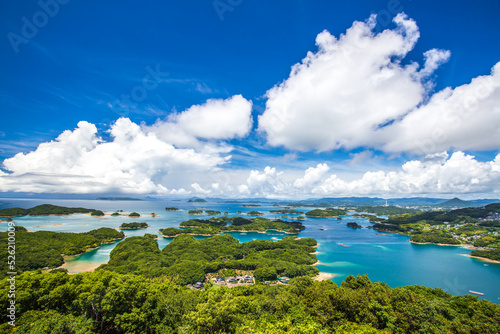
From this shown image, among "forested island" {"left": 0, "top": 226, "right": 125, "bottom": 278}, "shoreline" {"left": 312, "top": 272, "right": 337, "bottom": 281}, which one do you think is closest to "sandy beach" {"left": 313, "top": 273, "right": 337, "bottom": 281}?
"shoreline" {"left": 312, "top": 272, "right": 337, "bottom": 281}

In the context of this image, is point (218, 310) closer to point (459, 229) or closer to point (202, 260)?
point (202, 260)

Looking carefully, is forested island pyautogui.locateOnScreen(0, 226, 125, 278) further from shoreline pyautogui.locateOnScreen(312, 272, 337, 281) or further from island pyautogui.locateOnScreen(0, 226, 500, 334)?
shoreline pyautogui.locateOnScreen(312, 272, 337, 281)

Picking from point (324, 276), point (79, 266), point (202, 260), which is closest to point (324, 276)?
point (324, 276)

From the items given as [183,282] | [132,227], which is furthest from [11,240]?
[132,227]

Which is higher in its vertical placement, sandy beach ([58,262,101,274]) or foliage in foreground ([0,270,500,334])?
foliage in foreground ([0,270,500,334])

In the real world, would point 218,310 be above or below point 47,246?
above
